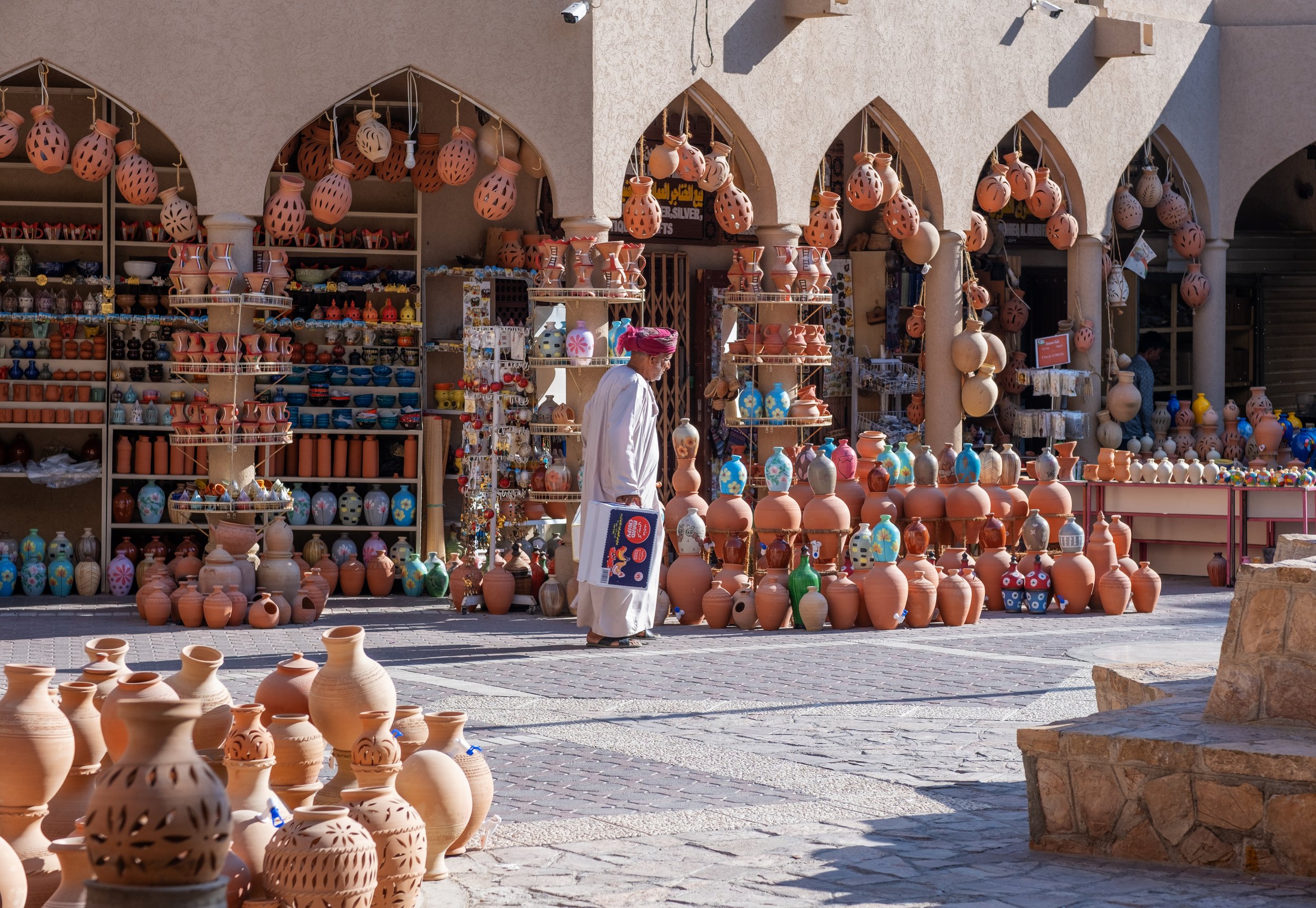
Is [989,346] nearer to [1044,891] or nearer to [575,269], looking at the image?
[575,269]

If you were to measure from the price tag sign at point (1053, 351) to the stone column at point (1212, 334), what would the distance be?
6.14ft

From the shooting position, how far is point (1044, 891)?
15.5ft

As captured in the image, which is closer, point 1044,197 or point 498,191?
point 498,191

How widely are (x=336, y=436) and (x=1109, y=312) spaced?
747cm

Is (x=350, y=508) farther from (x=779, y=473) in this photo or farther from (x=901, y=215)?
(x=901, y=215)

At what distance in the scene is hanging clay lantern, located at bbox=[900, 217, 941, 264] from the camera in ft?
48.2

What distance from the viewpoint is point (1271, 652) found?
5305mm

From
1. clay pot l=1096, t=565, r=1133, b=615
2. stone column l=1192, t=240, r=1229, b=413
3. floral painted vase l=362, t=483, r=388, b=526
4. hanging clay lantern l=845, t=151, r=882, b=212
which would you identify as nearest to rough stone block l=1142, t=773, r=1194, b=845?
clay pot l=1096, t=565, r=1133, b=615

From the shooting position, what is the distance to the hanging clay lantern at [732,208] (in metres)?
13.2

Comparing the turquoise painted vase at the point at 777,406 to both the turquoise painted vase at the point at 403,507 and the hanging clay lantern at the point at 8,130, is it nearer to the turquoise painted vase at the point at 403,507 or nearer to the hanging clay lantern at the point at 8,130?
the turquoise painted vase at the point at 403,507

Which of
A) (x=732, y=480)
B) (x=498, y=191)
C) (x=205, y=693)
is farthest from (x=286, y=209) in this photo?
(x=205, y=693)

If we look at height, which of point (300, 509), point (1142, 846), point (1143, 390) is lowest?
point (1142, 846)

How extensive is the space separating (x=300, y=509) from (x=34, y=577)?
2.02m

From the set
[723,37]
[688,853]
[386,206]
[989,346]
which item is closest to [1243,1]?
[989,346]
